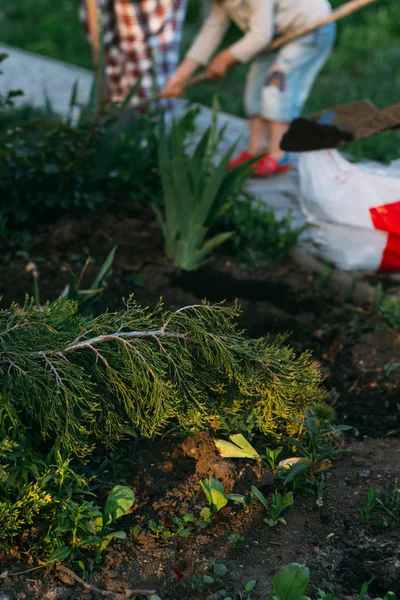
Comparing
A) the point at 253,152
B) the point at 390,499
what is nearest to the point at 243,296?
the point at 390,499

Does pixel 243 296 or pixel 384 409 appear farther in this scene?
pixel 243 296

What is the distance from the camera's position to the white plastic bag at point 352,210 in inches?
122

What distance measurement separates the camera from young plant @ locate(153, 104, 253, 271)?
317 centimetres

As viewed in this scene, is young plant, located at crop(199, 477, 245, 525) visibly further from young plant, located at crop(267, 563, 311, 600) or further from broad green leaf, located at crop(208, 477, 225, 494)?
young plant, located at crop(267, 563, 311, 600)

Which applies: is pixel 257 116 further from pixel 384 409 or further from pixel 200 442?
pixel 200 442

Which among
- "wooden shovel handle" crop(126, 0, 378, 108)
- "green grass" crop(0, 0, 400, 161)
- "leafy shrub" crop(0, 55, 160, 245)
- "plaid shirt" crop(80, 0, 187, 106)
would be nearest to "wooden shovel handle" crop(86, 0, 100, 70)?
"wooden shovel handle" crop(126, 0, 378, 108)


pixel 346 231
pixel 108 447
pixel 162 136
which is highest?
pixel 162 136

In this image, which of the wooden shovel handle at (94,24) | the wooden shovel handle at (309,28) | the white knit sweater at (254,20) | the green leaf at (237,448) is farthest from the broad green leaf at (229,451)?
the white knit sweater at (254,20)

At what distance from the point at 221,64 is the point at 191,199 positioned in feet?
4.42

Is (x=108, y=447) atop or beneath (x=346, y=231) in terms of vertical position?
beneath

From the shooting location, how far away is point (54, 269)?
3248 millimetres

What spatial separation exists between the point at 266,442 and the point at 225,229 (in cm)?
164

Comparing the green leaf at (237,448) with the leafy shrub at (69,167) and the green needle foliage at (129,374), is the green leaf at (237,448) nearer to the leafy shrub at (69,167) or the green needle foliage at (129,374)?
the green needle foliage at (129,374)

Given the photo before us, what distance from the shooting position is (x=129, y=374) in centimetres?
187
